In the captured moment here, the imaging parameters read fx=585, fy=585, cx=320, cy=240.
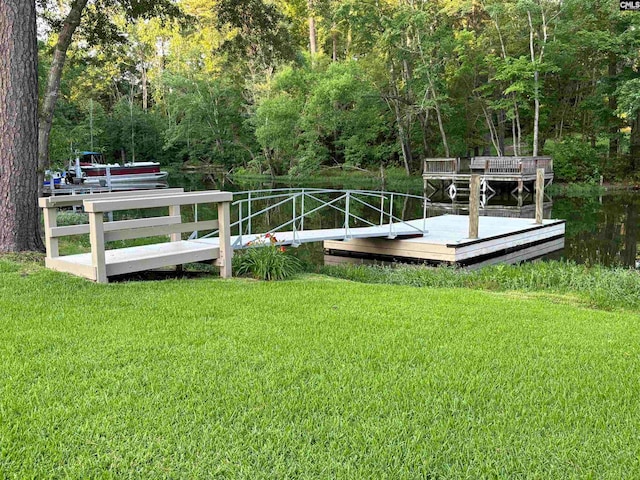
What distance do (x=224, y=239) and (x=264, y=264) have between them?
616 mm

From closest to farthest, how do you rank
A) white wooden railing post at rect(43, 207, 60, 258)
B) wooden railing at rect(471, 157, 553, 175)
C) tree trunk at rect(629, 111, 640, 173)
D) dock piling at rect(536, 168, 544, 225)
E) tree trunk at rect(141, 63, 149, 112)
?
1. white wooden railing post at rect(43, 207, 60, 258)
2. dock piling at rect(536, 168, 544, 225)
3. wooden railing at rect(471, 157, 553, 175)
4. tree trunk at rect(629, 111, 640, 173)
5. tree trunk at rect(141, 63, 149, 112)

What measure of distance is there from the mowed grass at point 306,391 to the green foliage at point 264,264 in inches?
80.6

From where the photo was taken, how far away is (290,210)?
23.3 metres

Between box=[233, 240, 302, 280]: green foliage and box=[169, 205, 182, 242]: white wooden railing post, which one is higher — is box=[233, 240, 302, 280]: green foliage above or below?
below

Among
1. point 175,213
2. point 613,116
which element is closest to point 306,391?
point 175,213

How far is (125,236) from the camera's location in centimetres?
616

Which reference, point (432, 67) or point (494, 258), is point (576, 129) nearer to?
point (432, 67)

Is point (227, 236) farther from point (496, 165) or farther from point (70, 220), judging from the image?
point (496, 165)

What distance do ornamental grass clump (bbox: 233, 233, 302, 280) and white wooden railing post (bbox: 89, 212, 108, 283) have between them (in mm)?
1861

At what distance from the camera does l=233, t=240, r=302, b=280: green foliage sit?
716 cm

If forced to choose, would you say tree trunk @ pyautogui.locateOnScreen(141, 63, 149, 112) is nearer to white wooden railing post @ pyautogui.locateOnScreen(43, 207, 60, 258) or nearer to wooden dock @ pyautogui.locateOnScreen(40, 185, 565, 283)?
wooden dock @ pyautogui.locateOnScreen(40, 185, 565, 283)

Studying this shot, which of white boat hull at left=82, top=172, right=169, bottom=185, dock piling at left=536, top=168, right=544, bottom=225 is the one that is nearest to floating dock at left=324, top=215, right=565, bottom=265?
dock piling at left=536, top=168, right=544, bottom=225

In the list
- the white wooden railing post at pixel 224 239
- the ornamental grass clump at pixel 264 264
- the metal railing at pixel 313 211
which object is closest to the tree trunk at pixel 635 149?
the metal railing at pixel 313 211

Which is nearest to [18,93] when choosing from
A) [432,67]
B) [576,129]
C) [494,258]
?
[494,258]
